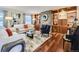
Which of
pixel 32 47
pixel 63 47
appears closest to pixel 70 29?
pixel 63 47

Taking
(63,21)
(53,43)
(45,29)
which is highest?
(63,21)

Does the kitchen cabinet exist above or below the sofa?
below

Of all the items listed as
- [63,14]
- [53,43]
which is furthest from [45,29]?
[63,14]

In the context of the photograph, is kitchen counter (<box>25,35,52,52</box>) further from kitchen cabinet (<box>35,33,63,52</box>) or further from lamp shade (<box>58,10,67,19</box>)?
lamp shade (<box>58,10,67,19</box>)

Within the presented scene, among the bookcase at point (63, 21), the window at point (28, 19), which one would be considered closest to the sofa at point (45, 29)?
the bookcase at point (63, 21)

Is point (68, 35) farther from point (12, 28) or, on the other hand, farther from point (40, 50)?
point (12, 28)

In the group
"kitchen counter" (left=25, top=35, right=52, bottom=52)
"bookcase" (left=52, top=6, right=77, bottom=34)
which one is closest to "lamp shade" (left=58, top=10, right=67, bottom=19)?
"bookcase" (left=52, top=6, right=77, bottom=34)

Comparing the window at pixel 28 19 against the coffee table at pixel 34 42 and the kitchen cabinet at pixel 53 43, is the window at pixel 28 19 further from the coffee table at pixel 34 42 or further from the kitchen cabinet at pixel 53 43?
the kitchen cabinet at pixel 53 43

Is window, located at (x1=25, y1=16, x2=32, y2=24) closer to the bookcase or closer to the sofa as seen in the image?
the sofa

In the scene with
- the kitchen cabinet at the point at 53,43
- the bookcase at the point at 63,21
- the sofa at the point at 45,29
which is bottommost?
the kitchen cabinet at the point at 53,43

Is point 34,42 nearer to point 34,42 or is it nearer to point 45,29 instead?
point 34,42

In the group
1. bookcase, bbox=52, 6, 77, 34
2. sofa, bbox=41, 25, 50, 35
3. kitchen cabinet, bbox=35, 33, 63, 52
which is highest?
bookcase, bbox=52, 6, 77, 34

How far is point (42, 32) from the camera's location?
2.76 metres
